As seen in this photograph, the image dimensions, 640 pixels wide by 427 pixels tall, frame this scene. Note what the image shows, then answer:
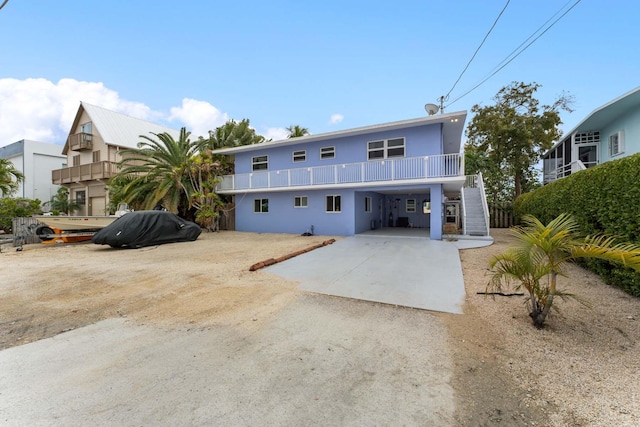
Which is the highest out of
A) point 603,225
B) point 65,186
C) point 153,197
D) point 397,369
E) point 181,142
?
point 181,142

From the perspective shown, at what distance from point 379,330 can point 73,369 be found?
10.8ft

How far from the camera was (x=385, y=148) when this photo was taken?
541 inches

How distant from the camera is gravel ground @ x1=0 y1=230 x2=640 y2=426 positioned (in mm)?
2208

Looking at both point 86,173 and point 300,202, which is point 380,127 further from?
point 86,173

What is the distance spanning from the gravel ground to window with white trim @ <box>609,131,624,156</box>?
32.2 ft

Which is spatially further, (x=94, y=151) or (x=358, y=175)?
(x=94, y=151)

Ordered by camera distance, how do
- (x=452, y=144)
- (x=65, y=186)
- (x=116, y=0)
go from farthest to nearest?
(x=65, y=186) → (x=452, y=144) → (x=116, y=0)

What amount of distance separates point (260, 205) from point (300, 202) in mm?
3009

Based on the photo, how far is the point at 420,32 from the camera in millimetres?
11445

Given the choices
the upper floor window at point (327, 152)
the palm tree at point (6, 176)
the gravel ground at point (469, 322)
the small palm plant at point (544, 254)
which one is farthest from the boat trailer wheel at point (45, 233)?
the small palm plant at point (544, 254)

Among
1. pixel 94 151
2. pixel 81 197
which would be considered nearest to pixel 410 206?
pixel 94 151

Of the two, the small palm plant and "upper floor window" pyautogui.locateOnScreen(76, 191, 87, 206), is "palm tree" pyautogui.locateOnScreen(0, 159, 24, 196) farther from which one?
the small palm plant

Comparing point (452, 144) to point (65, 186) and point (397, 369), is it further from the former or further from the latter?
point (65, 186)

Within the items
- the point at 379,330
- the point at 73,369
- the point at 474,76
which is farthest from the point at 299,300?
the point at 474,76
